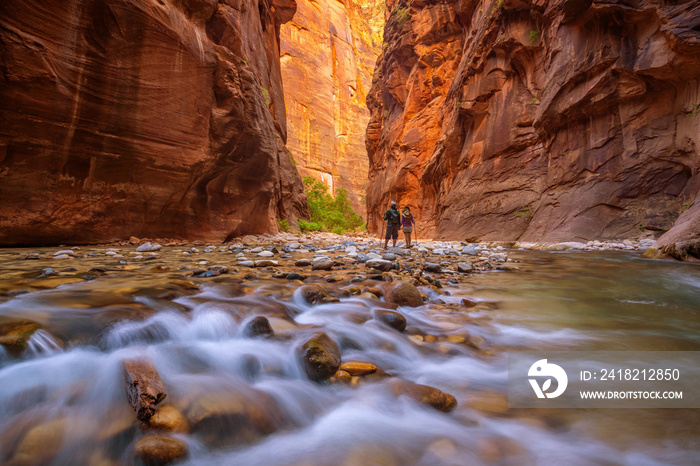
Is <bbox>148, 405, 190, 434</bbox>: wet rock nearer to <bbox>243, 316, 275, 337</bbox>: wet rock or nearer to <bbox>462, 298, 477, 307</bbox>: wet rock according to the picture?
<bbox>243, 316, 275, 337</bbox>: wet rock

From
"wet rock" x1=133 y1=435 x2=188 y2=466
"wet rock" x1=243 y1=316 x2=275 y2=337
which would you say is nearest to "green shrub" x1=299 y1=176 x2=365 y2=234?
"wet rock" x1=243 y1=316 x2=275 y2=337

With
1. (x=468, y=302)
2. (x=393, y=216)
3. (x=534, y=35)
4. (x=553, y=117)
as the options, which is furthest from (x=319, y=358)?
(x=534, y=35)

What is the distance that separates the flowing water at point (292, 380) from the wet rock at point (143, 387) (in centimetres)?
4

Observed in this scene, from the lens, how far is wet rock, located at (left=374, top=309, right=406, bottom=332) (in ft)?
7.09

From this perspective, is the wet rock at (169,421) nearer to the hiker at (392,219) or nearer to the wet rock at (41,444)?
the wet rock at (41,444)

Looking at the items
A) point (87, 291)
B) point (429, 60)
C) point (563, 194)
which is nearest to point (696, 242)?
point (563, 194)

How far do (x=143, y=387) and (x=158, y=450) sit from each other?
0.27m

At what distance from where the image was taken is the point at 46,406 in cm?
111

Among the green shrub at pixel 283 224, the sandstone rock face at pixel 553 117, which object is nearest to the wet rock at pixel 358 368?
the sandstone rock face at pixel 553 117

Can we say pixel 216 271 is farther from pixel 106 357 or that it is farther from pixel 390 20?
pixel 390 20

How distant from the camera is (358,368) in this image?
1.62 metres

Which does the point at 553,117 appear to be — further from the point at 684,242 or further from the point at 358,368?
the point at 358,368

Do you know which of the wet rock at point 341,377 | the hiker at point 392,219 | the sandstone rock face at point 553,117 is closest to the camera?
the wet rock at point 341,377

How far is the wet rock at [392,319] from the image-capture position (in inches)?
85.0
